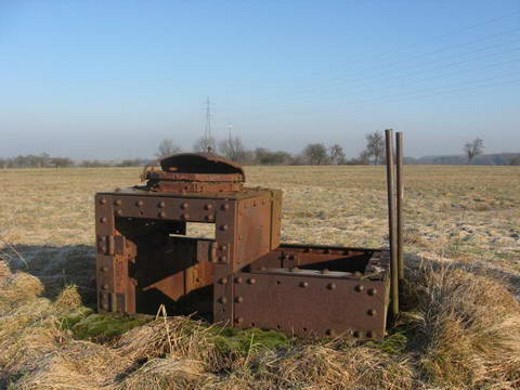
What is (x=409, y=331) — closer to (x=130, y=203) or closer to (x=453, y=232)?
(x=130, y=203)

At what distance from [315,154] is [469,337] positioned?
3912 inches

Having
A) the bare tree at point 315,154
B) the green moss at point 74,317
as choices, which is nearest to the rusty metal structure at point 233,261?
the green moss at point 74,317

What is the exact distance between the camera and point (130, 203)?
13.7 feet

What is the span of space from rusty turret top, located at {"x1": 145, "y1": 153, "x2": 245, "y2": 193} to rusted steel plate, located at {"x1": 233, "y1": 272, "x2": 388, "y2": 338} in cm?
81

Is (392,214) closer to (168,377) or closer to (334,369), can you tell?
(334,369)

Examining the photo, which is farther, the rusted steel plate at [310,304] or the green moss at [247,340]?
the rusted steel plate at [310,304]

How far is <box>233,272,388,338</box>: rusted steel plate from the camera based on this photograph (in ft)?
12.1

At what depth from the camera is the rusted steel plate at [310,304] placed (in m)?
3.70

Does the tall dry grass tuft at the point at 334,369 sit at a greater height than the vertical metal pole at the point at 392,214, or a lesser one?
lesser

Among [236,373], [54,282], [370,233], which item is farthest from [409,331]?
[370,233]

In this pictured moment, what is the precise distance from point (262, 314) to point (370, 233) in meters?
7.44

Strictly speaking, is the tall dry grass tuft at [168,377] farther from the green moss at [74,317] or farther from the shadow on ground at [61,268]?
the shadow on ground at [61,268]

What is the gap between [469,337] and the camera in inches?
136

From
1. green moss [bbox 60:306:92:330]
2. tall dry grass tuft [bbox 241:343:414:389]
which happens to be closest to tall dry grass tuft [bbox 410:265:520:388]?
tall dry grass tuft [bbox 241:343:414:389]
